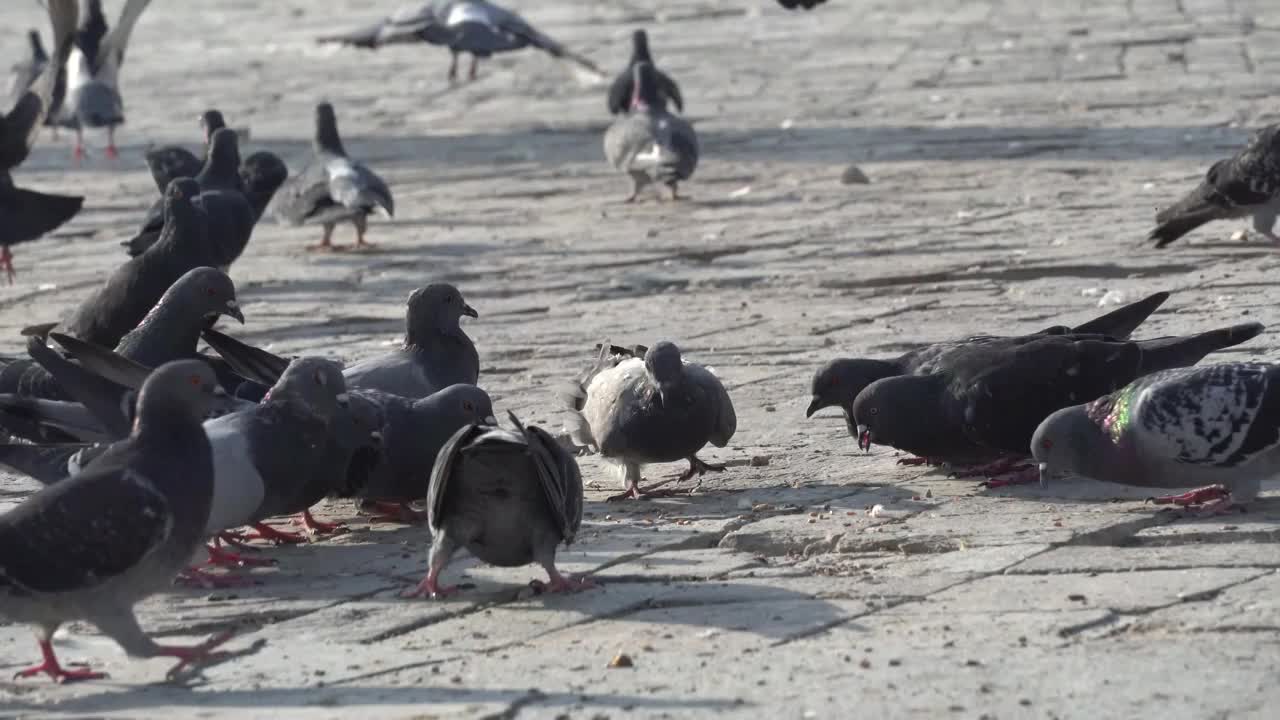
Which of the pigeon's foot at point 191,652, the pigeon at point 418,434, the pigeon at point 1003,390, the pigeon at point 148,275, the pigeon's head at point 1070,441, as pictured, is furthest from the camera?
the pigeon at point 148,275

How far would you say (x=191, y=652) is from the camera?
13.4 feet

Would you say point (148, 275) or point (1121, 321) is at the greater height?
point (148, 275)

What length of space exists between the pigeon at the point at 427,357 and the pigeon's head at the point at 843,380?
40.9 inches

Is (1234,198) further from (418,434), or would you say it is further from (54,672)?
(54,672)

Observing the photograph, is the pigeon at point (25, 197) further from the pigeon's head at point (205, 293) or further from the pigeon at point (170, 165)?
the pigeon's head at point (205, 293)

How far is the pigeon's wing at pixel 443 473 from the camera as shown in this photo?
177 inches

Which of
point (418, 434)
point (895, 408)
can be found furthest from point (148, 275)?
point (895, 408)

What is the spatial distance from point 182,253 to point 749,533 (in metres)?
3.23

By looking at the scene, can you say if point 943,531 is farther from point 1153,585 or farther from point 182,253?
point 182,253

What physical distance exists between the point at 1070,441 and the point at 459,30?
10.7m

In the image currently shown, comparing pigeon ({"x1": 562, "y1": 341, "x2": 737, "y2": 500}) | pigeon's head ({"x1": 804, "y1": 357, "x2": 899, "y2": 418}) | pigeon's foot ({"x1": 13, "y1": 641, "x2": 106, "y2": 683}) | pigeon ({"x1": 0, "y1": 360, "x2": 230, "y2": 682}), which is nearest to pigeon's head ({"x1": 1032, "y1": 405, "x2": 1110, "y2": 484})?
pigeon's head ({"x1": 804, "y1": 357, "x2": 899, "y2": 418})

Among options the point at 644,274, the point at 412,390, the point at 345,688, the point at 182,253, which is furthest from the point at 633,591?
the point at 644,274

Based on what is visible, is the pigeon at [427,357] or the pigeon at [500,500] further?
the pigeon at [427,357]

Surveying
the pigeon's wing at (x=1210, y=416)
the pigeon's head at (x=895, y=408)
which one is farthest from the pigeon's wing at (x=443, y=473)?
the pigeon's wing at (x=1210, y=416)
